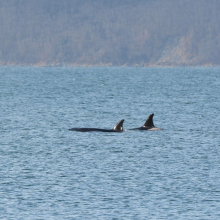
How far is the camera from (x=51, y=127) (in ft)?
156

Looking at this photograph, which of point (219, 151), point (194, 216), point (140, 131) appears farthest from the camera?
point (140, 131)

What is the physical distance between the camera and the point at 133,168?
30188 millimetres

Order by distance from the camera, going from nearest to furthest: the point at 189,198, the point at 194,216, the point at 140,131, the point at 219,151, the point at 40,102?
1. the point at 194,216
2. the point at 189,198
3. the point at 219,151
4. the point at 140,131
5. the point at 40,102

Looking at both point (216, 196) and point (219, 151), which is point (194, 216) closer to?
point (216, 196)

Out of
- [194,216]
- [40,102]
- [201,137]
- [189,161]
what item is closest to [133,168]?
[189,161]

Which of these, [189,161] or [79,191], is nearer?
[79,191]

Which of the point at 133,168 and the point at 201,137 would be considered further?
the point at 201,137

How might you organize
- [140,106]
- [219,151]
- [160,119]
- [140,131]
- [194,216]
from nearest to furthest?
[194,216]
[219,151]
[140,131]
[160,119]
[140,106]

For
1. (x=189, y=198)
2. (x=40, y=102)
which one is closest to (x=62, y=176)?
(x=189, y=198)

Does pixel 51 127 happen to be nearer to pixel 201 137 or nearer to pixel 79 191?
pixel 201 137

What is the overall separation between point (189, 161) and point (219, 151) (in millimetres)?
3999

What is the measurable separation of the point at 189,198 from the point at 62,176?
22.4 ft

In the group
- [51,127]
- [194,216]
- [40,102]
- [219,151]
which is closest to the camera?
[194,216]

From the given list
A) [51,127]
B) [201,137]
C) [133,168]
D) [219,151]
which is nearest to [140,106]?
[51,127]
